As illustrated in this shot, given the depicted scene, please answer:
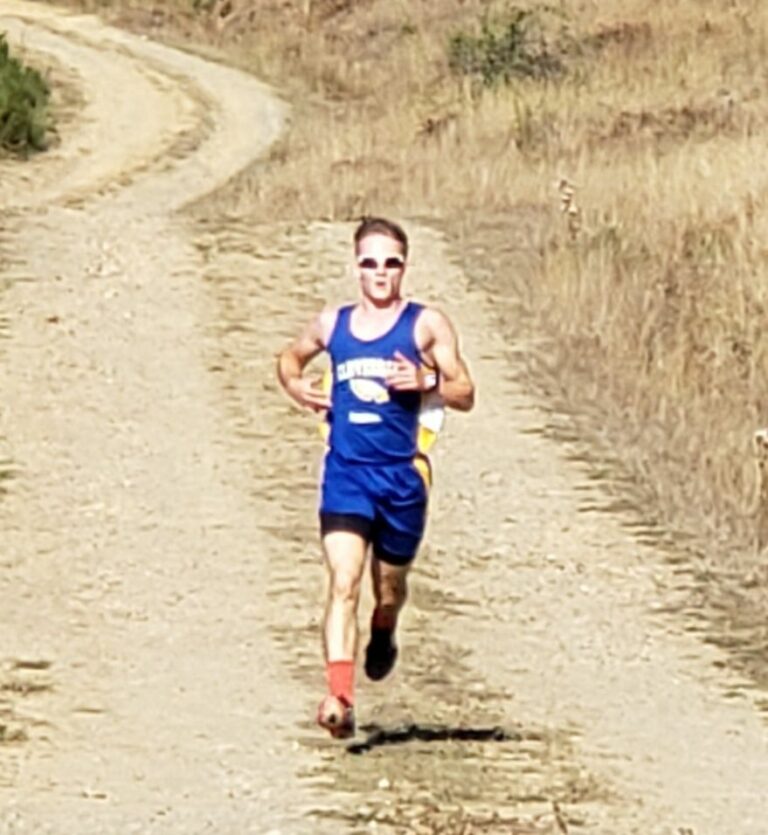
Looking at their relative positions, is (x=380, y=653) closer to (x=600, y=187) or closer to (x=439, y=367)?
(x=439, y=367)

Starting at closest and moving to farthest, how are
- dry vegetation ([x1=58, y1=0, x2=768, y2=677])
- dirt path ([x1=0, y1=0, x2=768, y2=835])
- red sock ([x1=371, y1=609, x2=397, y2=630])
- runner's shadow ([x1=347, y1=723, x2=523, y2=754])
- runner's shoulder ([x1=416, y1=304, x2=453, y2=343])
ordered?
runner's shoulder ([x1=416, y1=304, x2=453, y2=343]) → dirt path ([x1=0, y1=0, x2=768, y2=835]) → red sock ([x1=371, y1=609, x2=397, y2=630]) → runner's shadow ([x1=347, y1=723, x2=523, y2=754]) → dry vegetation ([x1=58, y1=0, x2=768, y2=677])

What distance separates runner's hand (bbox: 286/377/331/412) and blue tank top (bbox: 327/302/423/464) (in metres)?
0.03

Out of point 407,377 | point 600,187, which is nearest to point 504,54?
point 600,187

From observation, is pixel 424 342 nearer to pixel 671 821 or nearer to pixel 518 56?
pixel 671 821

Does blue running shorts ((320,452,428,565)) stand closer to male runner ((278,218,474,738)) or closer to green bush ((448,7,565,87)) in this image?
male runner ((278,218,474,738))

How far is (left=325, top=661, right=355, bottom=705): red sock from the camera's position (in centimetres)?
742

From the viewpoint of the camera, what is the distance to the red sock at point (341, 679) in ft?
24.3

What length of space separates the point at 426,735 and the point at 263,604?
91.1 inches

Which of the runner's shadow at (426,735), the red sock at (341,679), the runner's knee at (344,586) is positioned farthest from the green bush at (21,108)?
the red sock at (341,679)

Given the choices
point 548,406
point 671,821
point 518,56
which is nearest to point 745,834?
point 671,821

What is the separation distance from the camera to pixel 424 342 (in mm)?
7520

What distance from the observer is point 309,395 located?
24.9 ft

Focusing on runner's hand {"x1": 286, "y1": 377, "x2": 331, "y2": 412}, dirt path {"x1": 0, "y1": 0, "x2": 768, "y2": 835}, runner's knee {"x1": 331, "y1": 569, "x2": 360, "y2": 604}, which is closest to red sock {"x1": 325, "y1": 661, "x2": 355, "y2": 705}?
runner's knee {"x1": 331, "y1": 569, "x2": 360, "y2": 604}

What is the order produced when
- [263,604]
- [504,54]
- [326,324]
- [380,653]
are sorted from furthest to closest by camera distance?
[504,54]
[263,604]
[380,653]
[326,324]
